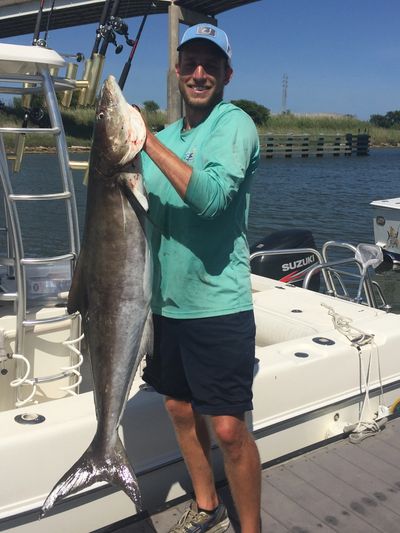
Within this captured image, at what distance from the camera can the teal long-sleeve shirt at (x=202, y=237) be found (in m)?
2.23

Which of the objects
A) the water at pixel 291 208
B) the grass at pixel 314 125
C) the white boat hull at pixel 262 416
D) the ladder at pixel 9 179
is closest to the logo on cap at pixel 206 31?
the ladder at pixel 9 179

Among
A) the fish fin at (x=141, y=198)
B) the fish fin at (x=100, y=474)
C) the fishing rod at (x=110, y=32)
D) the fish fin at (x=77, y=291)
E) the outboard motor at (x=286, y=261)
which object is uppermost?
the fishing rod at (x=110, y=32)

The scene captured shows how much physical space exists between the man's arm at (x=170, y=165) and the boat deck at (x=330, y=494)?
1.69 metres

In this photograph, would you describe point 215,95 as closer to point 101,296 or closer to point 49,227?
point 101,296

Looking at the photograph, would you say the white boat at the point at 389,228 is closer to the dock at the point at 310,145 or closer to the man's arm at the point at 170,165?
the man's arm at the point at 170,165

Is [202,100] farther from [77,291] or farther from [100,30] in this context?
[100,30]

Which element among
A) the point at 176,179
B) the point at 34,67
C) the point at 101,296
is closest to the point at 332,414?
the point at 101,296

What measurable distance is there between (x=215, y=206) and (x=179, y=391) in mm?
903

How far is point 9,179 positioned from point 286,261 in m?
4.22

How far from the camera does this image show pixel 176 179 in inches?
78.5

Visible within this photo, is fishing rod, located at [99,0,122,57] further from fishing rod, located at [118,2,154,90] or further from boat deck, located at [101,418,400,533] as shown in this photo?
boat deck, located at [101,418,400,533]

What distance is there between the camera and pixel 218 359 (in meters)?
2.34

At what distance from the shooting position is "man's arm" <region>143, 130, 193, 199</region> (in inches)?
78.3

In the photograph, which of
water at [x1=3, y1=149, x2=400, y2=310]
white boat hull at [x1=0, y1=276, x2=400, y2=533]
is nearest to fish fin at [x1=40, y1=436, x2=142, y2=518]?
white boat hull at [x1=0, y1=276, x2=400, y2=533]
